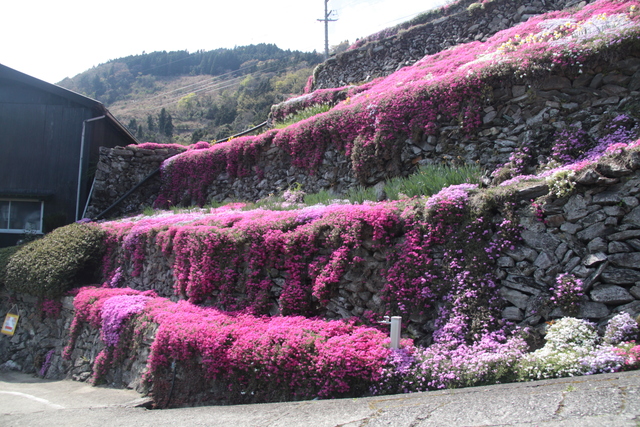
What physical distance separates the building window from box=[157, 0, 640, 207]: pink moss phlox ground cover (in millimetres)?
8334

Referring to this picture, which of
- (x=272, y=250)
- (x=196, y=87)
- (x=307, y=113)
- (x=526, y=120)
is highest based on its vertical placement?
(x=196, y=87)

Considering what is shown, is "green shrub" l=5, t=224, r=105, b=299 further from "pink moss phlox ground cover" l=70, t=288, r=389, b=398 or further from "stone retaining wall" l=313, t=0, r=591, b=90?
"stone retaining wall" l=313, t=0, r=591, b=90

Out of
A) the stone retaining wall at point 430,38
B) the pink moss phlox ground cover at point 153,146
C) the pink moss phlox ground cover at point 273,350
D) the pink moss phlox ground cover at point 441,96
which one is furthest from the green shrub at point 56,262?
the stone retaining wall at point 430,38

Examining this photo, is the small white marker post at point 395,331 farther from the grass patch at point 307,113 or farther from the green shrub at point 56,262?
the grass patch at point 307,113

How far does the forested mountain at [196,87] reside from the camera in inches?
1601

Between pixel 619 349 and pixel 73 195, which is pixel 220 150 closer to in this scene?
pixel 73 195

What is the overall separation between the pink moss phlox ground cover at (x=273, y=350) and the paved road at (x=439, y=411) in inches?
20.4

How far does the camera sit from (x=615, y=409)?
2.77 metres

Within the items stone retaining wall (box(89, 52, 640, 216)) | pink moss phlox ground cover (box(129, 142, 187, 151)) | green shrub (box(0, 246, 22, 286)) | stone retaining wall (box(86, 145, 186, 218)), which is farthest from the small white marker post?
pink moss phlox ground cover (box(129, 142, 187, 151))

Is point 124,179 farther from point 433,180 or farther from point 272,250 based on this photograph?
point 433,180

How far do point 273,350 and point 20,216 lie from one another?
15312mm

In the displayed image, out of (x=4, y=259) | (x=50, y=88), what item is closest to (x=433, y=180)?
(x=4, y=259)

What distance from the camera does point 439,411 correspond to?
3.37 metres

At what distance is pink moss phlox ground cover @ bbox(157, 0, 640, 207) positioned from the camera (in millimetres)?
7590
